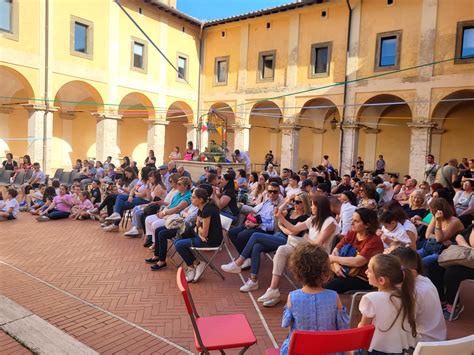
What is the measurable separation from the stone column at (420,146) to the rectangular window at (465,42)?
2845 mm

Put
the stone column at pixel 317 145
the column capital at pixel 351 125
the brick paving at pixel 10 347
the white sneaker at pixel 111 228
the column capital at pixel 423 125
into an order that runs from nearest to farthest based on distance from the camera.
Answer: the brick paving at pixel 10 347 → the white sneaker at pixel 111 228 → the column capital at pixel 423 125 → the column capital at pixel 351 125 → the stone column at pixel 317 145

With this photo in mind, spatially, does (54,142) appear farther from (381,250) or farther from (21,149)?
(381,250)

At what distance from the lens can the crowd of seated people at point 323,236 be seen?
2547mm


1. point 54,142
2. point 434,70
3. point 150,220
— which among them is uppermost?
point 434,70

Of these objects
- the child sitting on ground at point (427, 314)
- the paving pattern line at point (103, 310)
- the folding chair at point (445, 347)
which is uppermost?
the folding chair at point (445, 347)

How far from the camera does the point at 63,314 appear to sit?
4.16 meters

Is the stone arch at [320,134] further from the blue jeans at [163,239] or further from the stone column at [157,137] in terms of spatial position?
the blue jeans at [163,239]

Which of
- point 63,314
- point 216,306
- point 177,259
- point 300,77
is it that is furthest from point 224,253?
point 300,77

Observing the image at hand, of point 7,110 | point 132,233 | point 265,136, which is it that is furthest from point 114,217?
point 265,136

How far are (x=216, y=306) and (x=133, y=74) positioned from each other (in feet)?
58.6

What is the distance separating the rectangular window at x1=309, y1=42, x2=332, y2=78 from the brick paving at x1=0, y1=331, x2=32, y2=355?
57.8 ft

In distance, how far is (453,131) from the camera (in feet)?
59.9

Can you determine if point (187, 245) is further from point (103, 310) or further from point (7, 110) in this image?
point (7, 110)

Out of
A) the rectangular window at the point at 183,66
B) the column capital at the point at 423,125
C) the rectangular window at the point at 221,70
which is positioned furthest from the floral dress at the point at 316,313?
the rectangular window at the point at 183,66
